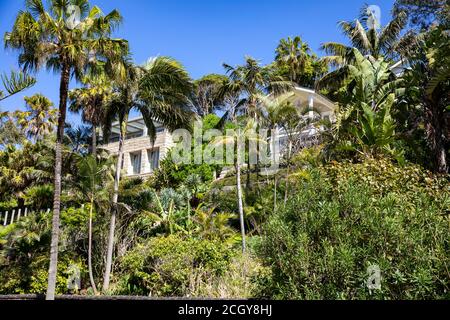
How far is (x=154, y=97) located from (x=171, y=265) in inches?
298

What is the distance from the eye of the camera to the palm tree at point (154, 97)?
19.4m

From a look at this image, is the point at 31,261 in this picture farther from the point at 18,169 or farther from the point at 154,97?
the point at 18,169

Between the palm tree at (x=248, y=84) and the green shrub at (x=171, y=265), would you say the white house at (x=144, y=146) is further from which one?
the green shrub at (x=171, y=265)

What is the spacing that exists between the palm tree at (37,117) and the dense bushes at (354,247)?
96.3 ft

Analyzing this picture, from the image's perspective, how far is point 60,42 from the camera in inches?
580

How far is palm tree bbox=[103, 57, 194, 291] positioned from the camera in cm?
1944

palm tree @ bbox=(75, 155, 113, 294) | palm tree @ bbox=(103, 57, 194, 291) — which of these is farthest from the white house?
palm tree @ bbox=(75, 155, 113, 294)

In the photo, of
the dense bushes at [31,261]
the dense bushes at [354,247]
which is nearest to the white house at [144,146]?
the dense bushes at [31,261]

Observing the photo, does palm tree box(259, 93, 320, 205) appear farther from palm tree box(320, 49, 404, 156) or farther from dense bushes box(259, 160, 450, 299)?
dense bushes box(259, 160, 450, 299)

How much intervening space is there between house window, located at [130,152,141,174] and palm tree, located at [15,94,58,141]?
21.2ft

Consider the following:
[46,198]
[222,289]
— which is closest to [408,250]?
[222,289]
